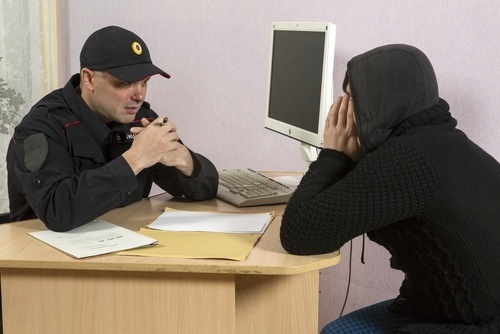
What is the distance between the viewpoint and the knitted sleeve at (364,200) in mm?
1448

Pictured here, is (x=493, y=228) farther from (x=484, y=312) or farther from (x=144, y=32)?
(x=144, y=32)

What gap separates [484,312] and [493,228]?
166 mm

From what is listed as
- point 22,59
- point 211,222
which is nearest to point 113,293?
point 211,222

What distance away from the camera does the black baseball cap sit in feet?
6.70

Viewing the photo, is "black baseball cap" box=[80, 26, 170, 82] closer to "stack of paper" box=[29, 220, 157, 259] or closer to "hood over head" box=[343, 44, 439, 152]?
"stack of paper" box=[29, 220, 157, 259]

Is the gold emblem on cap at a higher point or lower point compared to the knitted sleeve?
higher

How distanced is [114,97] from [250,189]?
1.58ft

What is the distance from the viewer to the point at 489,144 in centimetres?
242

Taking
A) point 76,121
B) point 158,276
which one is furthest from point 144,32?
point 158,276

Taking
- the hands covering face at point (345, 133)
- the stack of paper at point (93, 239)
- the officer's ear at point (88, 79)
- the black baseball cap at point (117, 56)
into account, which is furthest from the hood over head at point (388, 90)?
the officer's ear at point (88, 79)

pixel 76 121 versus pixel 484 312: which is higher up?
pixel 76 121

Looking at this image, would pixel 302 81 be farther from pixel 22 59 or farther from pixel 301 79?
pixel 22 59

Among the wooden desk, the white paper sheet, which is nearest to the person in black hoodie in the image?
the wooden desk

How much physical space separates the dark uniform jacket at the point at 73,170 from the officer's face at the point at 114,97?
34mm
